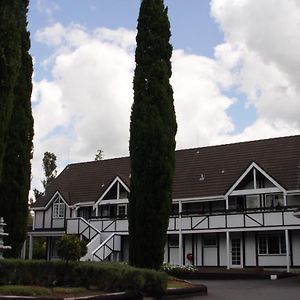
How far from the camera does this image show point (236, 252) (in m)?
35.2

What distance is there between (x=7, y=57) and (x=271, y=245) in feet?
75.6

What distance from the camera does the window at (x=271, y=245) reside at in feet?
110

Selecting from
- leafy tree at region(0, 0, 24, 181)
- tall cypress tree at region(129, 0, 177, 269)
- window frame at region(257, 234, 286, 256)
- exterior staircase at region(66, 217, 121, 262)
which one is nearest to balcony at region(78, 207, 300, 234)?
exterior staircase at region(66, 217, 121, 262)

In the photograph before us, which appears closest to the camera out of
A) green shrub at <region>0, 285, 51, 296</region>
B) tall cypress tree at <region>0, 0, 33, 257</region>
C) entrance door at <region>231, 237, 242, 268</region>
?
green shrub at <region>0, 285, 51, 296</region>

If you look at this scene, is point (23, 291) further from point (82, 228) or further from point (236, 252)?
point (82, 228)

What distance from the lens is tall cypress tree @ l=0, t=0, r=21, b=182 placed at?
50.2 ft

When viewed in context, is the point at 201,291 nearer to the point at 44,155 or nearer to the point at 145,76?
the point at 145,76

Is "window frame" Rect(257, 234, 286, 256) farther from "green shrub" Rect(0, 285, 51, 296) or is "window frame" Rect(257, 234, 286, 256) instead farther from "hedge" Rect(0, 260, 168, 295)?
"green shrub" Rect(0, 285, 51, 296)

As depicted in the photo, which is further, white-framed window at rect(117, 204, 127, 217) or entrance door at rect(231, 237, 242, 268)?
white-framed window at rect(117, 204, 127, 217)

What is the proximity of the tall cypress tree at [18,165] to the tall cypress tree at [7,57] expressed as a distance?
578 cm

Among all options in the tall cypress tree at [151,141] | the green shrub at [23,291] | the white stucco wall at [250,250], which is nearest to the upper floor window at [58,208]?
the white stucco wall at [250,250]

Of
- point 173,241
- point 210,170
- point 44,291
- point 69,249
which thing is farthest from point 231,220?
point 44,291

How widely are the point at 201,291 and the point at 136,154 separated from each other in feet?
18.8

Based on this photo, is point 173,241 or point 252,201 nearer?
point 252,201
